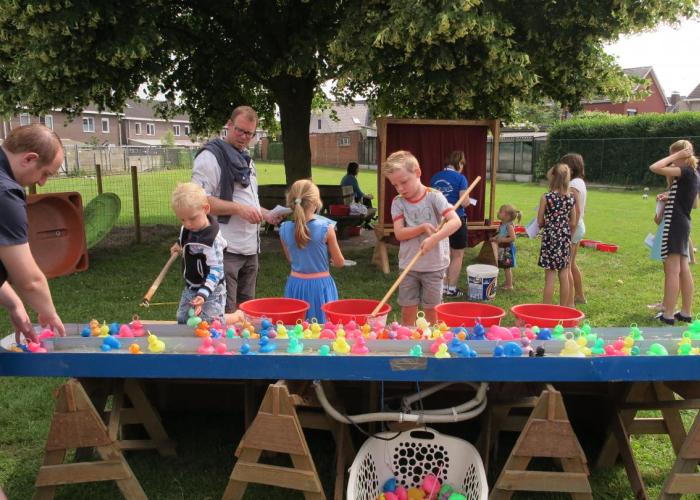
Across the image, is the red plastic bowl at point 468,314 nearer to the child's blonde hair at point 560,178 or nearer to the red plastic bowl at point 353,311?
the red plastic bowl at point 353,311

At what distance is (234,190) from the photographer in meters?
4.36

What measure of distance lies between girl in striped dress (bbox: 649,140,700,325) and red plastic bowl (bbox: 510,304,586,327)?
9.94 feet

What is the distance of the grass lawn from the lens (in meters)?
3.41

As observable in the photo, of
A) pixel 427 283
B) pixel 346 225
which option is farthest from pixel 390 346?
pixel 346 225

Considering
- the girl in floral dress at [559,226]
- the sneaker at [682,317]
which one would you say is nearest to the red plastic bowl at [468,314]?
the girl in floral dress at [559,226]

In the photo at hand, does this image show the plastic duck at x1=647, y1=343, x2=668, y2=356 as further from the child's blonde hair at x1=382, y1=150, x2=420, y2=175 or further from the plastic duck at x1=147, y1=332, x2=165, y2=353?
the plastic duck at x1=147, y1=332, x2=165, y2=353

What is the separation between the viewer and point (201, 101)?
11961 mm

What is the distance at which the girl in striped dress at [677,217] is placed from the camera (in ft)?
19.5

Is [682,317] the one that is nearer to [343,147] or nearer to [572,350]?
[572,350]

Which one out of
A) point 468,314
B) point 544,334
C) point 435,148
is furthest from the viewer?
point 435,148

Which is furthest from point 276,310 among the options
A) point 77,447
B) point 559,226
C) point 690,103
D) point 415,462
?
point 690,103

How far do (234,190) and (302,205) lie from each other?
0.56m

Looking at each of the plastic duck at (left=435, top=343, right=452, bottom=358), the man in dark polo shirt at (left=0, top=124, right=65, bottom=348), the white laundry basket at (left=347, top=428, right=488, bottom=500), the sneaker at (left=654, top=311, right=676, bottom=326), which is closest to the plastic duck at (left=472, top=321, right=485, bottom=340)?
the plastic duck at (left=435, top=343, right=452, bottom=358)

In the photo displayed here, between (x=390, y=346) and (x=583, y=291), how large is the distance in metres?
5.13
